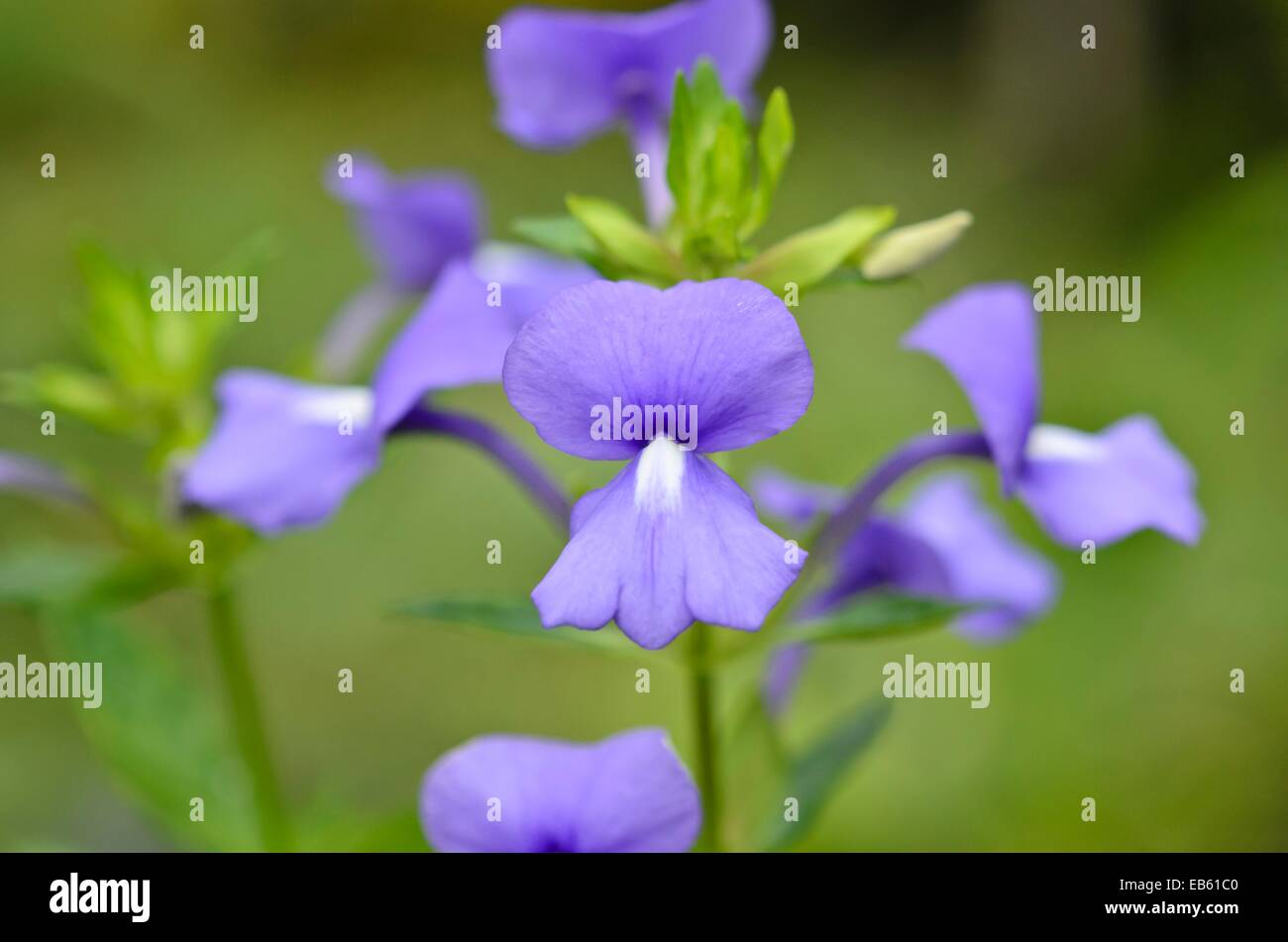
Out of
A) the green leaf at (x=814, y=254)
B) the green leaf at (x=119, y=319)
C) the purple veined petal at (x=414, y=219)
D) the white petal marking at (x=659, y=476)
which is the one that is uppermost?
the purple veined petal at (x=414, y=219)

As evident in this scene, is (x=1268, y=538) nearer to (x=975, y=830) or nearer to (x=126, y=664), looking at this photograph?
(x=975, y=830)

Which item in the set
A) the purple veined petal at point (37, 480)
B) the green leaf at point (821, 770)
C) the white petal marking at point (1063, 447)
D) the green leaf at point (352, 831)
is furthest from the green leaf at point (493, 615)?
the purple veined petal at point (37, 480)

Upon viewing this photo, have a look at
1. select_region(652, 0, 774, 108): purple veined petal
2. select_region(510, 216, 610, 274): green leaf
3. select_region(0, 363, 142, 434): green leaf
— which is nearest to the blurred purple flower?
select_region(652, 0, 774, 108): purple veined petal

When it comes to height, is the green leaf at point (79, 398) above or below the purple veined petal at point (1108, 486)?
above

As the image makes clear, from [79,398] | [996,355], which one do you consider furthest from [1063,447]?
[79,398]

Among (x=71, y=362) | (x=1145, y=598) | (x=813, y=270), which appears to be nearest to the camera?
(x=813, y=270)

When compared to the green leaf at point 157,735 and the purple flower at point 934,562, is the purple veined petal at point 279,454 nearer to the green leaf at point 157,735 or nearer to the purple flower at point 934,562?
the green leaf at point 157,735
